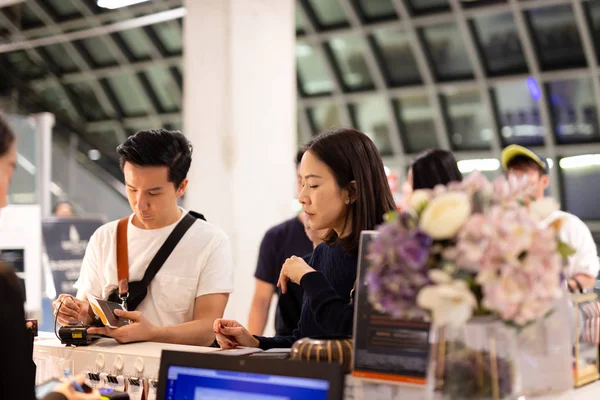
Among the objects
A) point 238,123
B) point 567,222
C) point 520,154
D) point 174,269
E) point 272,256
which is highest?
point 238,123

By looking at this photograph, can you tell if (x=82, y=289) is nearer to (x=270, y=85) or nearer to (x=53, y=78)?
(x=270, y=85)

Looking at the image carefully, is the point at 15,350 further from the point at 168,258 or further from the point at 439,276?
the point at 168,258

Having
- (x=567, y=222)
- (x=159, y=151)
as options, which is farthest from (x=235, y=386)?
(x=567, y=222)

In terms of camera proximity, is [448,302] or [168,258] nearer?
[448,302]

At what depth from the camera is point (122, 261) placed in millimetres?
2982

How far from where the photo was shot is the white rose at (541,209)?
1.56m

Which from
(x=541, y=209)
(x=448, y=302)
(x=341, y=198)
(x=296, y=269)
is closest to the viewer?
(x=448, y=302)

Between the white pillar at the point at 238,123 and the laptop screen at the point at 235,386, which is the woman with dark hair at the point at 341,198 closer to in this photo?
the laptop screen at the point at 235,386

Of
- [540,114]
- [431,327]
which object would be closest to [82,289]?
[431,327]

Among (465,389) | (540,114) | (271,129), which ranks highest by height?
(540,114)

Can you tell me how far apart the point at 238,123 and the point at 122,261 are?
10.3ft

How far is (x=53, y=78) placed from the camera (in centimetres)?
1672

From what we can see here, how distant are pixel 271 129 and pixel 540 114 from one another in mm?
6059

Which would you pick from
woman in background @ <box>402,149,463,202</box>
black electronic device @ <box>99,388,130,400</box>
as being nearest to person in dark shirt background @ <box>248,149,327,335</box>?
woman in background @ <box>402,149,463,202</box>
